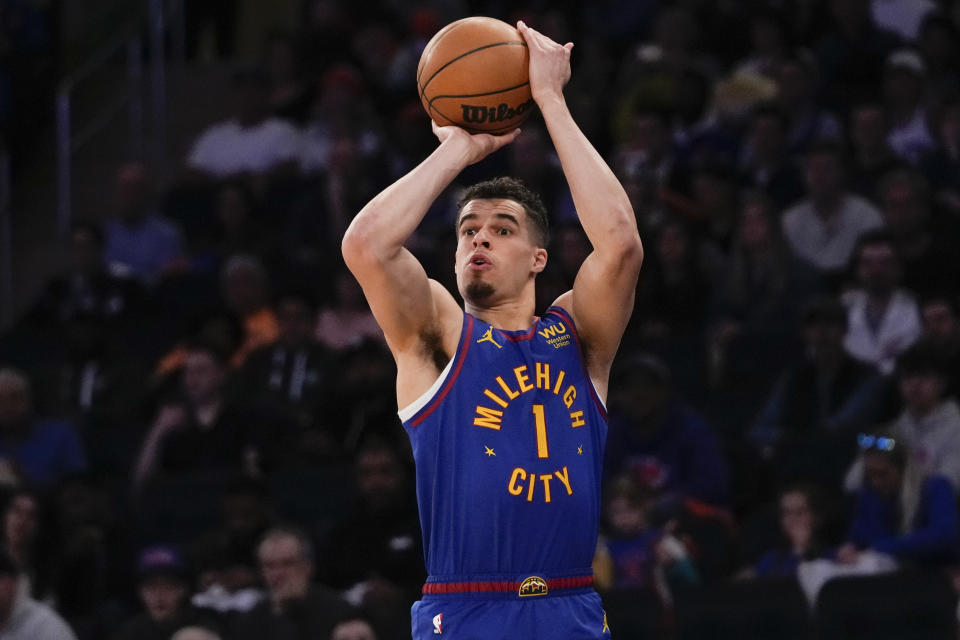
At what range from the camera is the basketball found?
557 cm

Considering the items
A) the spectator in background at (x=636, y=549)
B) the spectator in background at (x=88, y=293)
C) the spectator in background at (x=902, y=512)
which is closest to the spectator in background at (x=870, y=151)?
the spectator in background at (x=902, y=512)

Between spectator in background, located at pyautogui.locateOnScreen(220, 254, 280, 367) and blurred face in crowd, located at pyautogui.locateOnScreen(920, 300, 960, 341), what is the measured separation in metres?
4.43

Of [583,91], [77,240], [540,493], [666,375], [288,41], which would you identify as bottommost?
[540,493]

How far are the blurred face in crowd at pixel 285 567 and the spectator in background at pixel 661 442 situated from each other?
6.03 feet

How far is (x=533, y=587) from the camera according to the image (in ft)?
17.2

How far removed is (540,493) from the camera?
5273mm

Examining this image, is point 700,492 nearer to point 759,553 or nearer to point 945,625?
point 759,553

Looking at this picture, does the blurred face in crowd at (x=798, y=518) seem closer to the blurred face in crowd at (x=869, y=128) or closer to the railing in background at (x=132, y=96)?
the blurred face in crowd at (x=869, y=128)

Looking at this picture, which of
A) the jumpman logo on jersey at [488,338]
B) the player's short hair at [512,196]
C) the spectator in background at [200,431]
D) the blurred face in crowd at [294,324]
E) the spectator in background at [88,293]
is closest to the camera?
the jumpman logo on jersey at [488,338]

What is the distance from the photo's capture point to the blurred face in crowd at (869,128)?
11016mm

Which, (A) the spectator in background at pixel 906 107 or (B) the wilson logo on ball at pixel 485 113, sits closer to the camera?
(B) the wilson logo on ball at pixel 485 113

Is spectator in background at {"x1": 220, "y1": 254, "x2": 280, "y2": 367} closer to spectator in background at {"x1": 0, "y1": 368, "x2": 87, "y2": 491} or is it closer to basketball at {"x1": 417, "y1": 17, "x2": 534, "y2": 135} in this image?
spectator in background at {"x1": 0, "y1": 368, "x2": 87, "y2": 491}

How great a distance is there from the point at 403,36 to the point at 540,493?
31.5 ft

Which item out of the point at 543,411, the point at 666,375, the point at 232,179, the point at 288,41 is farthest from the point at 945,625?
the point at 288,41
